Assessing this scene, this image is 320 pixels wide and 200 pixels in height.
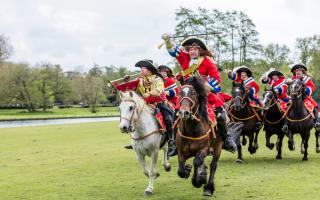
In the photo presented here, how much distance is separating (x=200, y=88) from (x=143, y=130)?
90.4 inches

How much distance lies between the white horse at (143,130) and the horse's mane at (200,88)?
1.65 metres

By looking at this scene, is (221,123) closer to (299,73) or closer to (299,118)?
(299,118)

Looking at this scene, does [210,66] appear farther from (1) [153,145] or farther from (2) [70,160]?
(2) [70,160]

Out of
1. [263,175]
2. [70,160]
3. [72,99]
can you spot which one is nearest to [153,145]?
[263,175]

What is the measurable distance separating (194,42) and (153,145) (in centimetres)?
264

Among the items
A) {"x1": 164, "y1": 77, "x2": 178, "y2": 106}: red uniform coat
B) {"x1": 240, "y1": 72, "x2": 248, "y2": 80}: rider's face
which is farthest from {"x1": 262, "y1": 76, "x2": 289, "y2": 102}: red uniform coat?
{"x1": 164, "y1": 77, "x2": 178, "y2": 106}: red uniform coat

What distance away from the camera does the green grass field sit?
1062cm

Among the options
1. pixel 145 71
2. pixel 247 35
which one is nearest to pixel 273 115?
pixel 145 71

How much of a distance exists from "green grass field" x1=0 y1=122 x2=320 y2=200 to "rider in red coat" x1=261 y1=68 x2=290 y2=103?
2131 mm

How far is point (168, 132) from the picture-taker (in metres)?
12.0

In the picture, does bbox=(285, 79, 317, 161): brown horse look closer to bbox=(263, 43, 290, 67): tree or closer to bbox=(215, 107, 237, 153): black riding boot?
bbox=(215, 107, 237, 153): black riding boot

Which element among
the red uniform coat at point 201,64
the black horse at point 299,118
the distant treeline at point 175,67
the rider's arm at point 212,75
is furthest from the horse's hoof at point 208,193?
the distant treeline at point 175,67

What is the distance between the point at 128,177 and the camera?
1326cm

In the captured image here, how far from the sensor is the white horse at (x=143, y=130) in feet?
34.2
